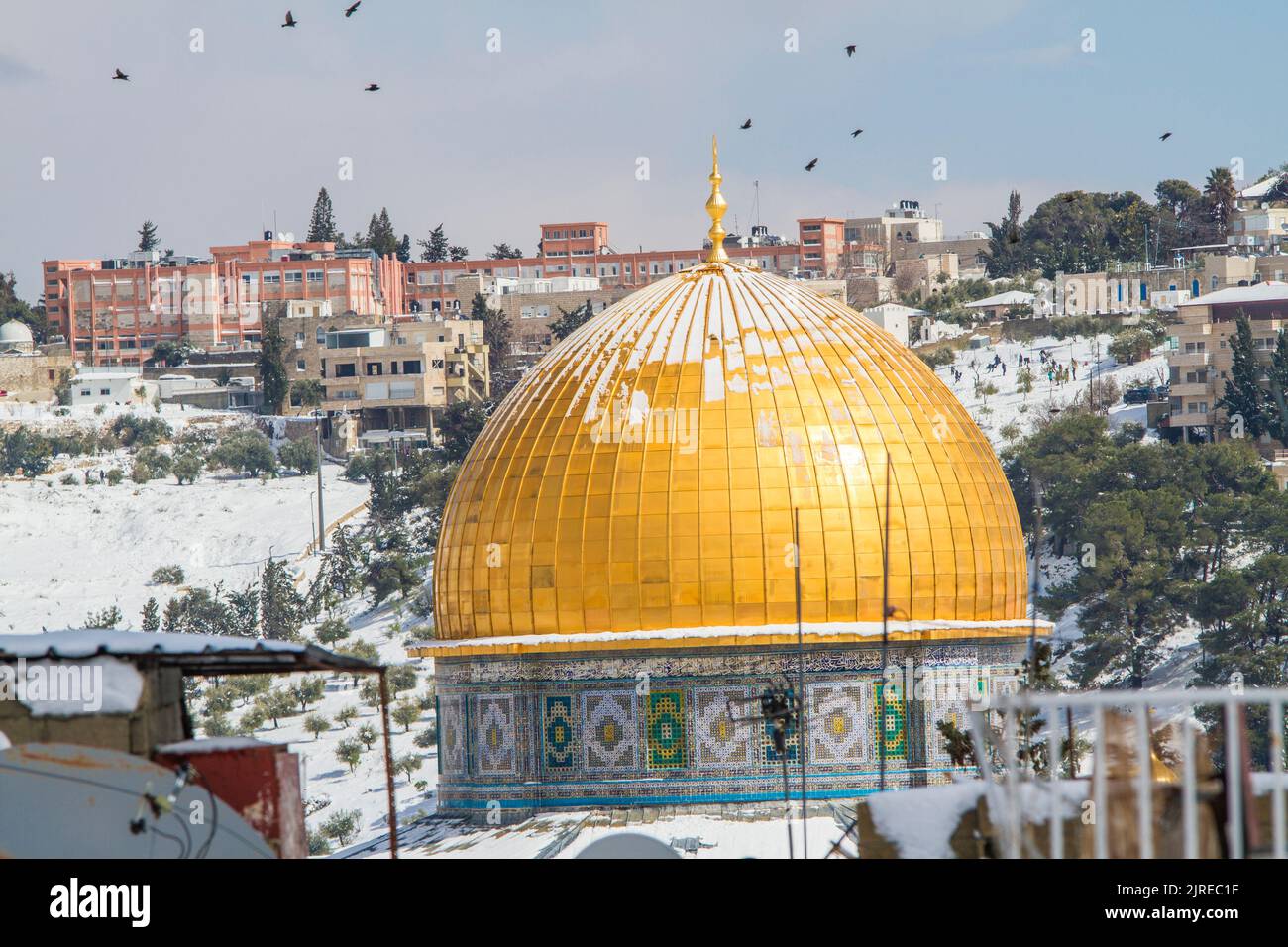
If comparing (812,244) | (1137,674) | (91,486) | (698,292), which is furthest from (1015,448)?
(812,244)

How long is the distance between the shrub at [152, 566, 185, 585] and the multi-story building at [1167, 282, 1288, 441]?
23.8 meters

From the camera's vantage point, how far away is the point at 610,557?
71.8ft

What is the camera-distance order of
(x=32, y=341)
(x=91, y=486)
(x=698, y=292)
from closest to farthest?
1. (x=698, y=292)
2. (x=91, y=486)
3. (x=32, y=341)

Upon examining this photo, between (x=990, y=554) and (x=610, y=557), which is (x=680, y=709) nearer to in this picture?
(x=610, y=557)

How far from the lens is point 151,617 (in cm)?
5984

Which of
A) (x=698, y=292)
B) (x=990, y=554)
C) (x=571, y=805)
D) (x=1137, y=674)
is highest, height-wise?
(x=698, y=292)

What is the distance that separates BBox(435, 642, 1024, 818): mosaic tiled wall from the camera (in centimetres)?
2152

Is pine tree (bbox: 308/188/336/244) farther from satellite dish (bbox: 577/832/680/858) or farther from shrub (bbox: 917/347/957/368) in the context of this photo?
satellite dish (bbox: 577/832/680/858)

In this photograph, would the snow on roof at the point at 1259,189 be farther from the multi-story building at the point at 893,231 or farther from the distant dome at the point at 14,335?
the distant dome at the point at 14,335

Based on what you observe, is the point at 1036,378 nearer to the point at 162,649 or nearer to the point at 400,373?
the point at 400,373

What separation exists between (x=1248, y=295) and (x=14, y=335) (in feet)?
158

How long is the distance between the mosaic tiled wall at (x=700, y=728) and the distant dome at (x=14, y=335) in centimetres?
8952

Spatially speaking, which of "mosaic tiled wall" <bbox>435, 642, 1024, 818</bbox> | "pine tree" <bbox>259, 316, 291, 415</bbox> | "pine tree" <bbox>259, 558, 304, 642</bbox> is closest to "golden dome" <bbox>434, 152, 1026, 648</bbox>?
"mosaic tiled wall" <bbox>435, 642, 1024, 818</bbox>
